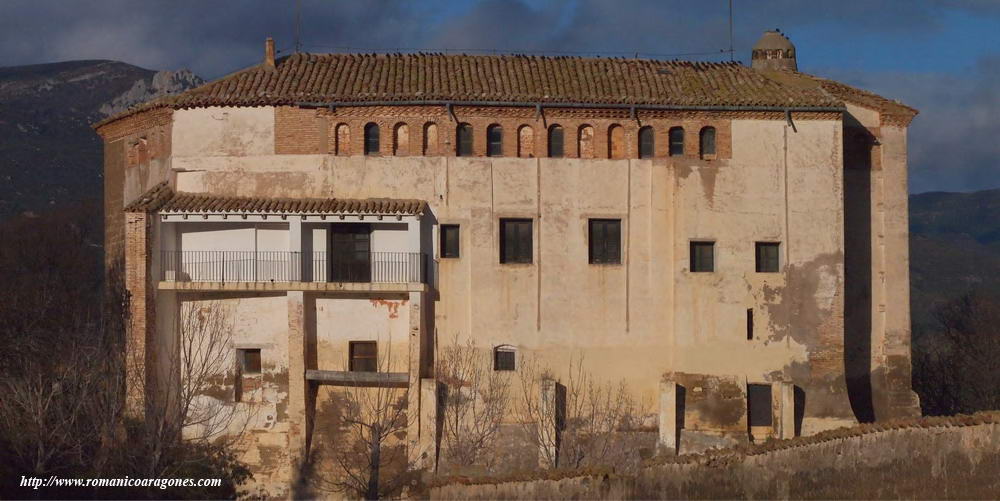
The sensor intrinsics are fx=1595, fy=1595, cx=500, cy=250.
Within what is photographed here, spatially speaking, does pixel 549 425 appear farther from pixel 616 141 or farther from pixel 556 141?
pixel 616 141

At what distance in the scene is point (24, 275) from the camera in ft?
207

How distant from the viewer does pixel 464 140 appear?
37.2 m

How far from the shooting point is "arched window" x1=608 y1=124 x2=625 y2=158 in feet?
123

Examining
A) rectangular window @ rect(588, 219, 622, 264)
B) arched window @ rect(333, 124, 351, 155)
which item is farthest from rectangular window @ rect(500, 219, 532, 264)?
arched window @ rect(333, 124, 351, 155)

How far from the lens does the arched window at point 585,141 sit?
123ft

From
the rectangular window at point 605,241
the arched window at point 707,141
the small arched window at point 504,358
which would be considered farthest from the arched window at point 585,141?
the small arched window at point 504,358

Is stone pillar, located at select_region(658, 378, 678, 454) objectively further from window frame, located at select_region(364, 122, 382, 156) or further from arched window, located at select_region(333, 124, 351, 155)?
arched window, located at select_region(333, 124, 351, 155)

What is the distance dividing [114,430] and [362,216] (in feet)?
23.7

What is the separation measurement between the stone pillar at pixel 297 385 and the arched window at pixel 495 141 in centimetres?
555

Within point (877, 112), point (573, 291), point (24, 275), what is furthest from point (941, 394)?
point (24, 275)

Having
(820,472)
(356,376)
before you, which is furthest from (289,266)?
(820,472)

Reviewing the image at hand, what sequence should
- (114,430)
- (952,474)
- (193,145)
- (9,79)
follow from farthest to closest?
(9,79), (193,145), (114,430), (952,474)

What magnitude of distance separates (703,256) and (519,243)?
A: 171 inches

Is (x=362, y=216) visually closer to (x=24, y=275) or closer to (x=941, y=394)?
(x=941, y=394)
